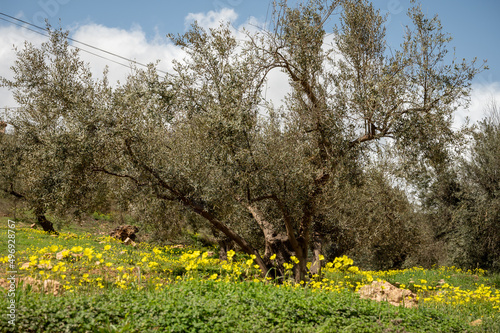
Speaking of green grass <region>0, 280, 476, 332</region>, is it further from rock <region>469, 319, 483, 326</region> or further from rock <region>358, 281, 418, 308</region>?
rock <region>358, 281, 418, 308</region>

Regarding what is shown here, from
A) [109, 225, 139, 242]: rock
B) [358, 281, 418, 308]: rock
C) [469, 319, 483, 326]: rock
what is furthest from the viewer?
[109, 225, 139, 242]: rock

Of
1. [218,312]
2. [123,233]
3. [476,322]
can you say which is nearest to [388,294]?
[476,322]

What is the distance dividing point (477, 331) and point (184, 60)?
8670mm

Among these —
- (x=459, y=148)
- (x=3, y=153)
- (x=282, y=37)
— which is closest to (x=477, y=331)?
(x=459, y=148)

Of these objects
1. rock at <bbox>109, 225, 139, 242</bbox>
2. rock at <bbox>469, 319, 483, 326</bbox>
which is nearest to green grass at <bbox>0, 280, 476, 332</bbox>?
rock at <bbox>469, 319, 483, 326</bbox>

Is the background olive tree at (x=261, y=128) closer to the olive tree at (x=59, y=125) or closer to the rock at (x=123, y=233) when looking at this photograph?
the olive tree at (x=59, y=125)

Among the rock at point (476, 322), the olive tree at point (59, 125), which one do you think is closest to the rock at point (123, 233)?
the olive tree at point (59, 125)

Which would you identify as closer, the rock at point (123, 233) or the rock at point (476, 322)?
the rock at point (476, 322)

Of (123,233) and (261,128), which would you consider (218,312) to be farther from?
(123,233)

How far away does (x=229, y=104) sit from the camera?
904 centimetres

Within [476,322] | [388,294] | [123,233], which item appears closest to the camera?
[476,322]

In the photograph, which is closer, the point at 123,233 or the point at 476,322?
the point at 476,322

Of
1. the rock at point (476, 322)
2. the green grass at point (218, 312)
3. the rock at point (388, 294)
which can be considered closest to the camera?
the green grass at point (218, 312)

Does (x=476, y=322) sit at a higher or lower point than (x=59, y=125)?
lower
